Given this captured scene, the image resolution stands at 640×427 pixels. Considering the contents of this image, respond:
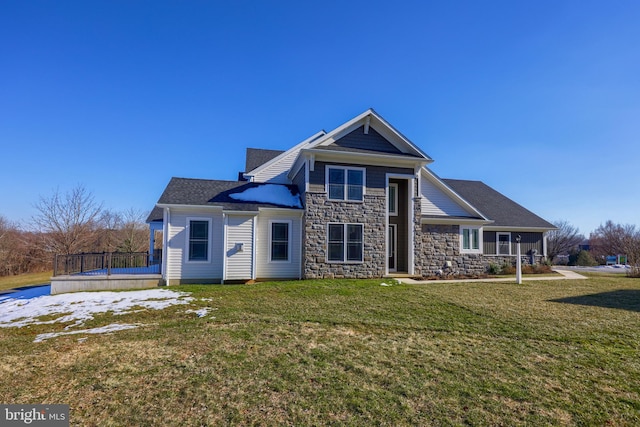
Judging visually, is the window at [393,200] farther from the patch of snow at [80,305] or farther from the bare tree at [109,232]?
the bare tree at [109,232]

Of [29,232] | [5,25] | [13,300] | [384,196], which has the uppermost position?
[5,25]

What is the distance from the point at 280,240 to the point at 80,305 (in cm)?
722

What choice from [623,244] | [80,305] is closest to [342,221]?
[80,305]

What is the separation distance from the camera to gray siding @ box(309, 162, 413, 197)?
1359 cm

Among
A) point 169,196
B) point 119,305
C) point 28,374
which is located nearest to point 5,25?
point 169,196

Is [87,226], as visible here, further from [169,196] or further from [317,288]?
[317,288]

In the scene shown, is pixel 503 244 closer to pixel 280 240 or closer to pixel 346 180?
pixel 346 180

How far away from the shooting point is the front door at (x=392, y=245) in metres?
15.1

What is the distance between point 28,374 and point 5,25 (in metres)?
11.5

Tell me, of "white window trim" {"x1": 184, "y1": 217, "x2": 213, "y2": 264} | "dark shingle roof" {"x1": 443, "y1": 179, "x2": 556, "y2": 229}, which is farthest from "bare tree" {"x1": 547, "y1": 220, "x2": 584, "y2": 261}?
"white window trim" {"x1": 184, "y1": 217, "x2": 213, "y2": 264}

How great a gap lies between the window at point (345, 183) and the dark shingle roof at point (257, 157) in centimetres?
666

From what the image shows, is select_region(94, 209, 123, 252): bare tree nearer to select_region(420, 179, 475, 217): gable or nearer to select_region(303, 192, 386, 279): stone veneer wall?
select_region(303, 192, 386, 279): stone veneer wall

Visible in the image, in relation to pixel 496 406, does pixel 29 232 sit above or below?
above

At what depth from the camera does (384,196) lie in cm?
1422
